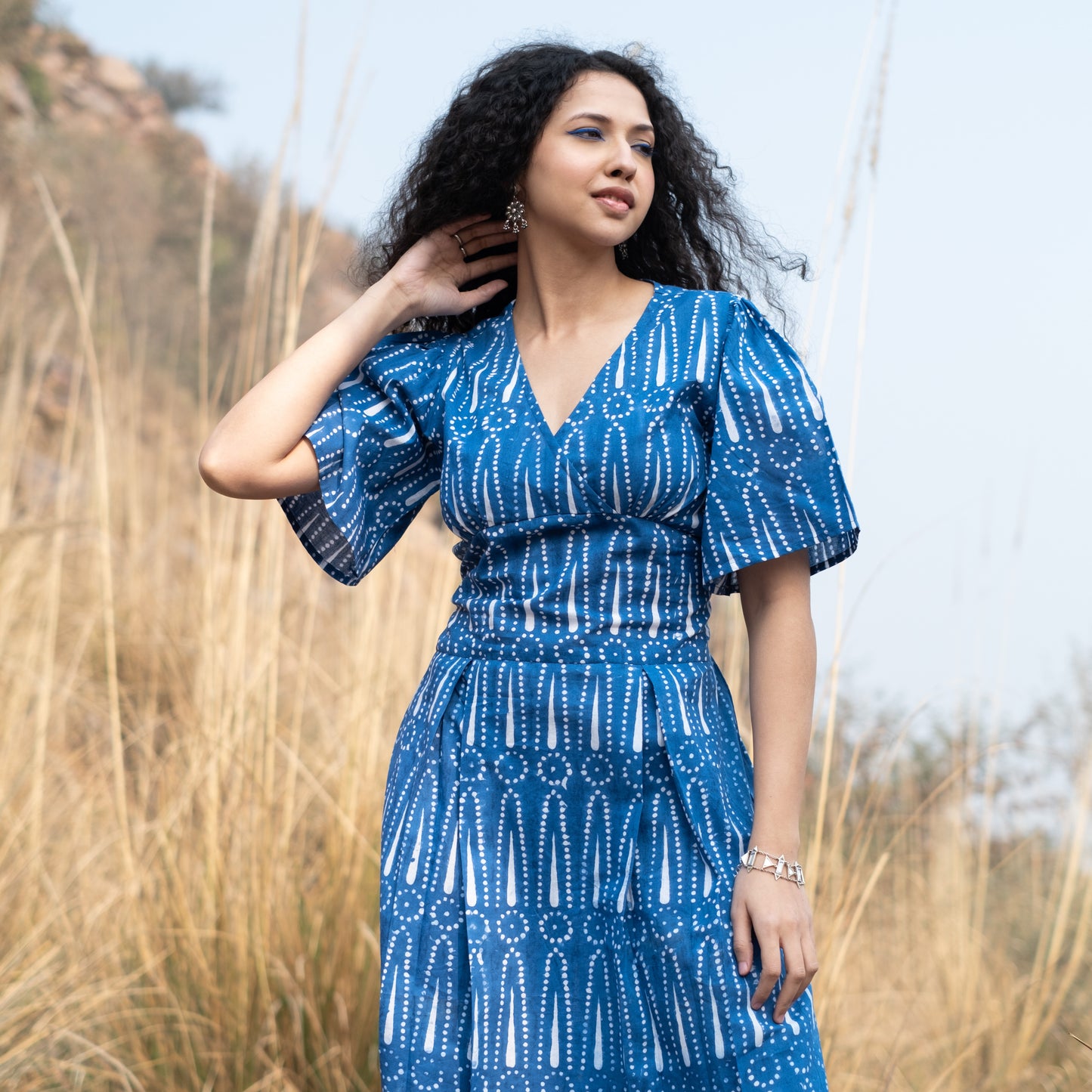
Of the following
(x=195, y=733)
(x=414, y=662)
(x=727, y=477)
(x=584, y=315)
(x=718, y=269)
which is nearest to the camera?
(x=727, y=477)

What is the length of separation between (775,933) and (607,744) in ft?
0.80

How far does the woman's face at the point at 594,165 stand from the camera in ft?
4.41

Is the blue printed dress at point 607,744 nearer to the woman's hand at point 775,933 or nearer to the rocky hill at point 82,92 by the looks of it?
the woman's hand at point 775,933

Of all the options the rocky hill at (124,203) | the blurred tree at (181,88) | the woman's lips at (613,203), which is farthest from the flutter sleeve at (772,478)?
the blurred tree at (181,88)

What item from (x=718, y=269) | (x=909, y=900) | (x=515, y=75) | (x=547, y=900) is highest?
(x=515, y=75)

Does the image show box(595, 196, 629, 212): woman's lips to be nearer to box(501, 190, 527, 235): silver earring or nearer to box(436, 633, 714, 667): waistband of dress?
box(501, 190, 527, 235): silver earring

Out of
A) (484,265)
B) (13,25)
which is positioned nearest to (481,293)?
(484,265)

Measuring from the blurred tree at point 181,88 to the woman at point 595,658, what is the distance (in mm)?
16801

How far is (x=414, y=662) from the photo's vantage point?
2514 millimetres

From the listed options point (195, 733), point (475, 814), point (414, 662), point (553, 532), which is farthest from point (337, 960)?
point (553, 532)

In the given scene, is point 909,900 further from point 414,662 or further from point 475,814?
point 475,814

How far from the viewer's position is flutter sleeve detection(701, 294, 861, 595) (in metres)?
1.20

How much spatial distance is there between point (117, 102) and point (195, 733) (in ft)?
49.1

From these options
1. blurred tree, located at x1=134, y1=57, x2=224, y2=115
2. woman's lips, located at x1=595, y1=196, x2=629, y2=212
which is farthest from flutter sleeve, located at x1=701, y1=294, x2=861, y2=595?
blurred tree, located at x1=134, y1=57, x2=224, y2=115
